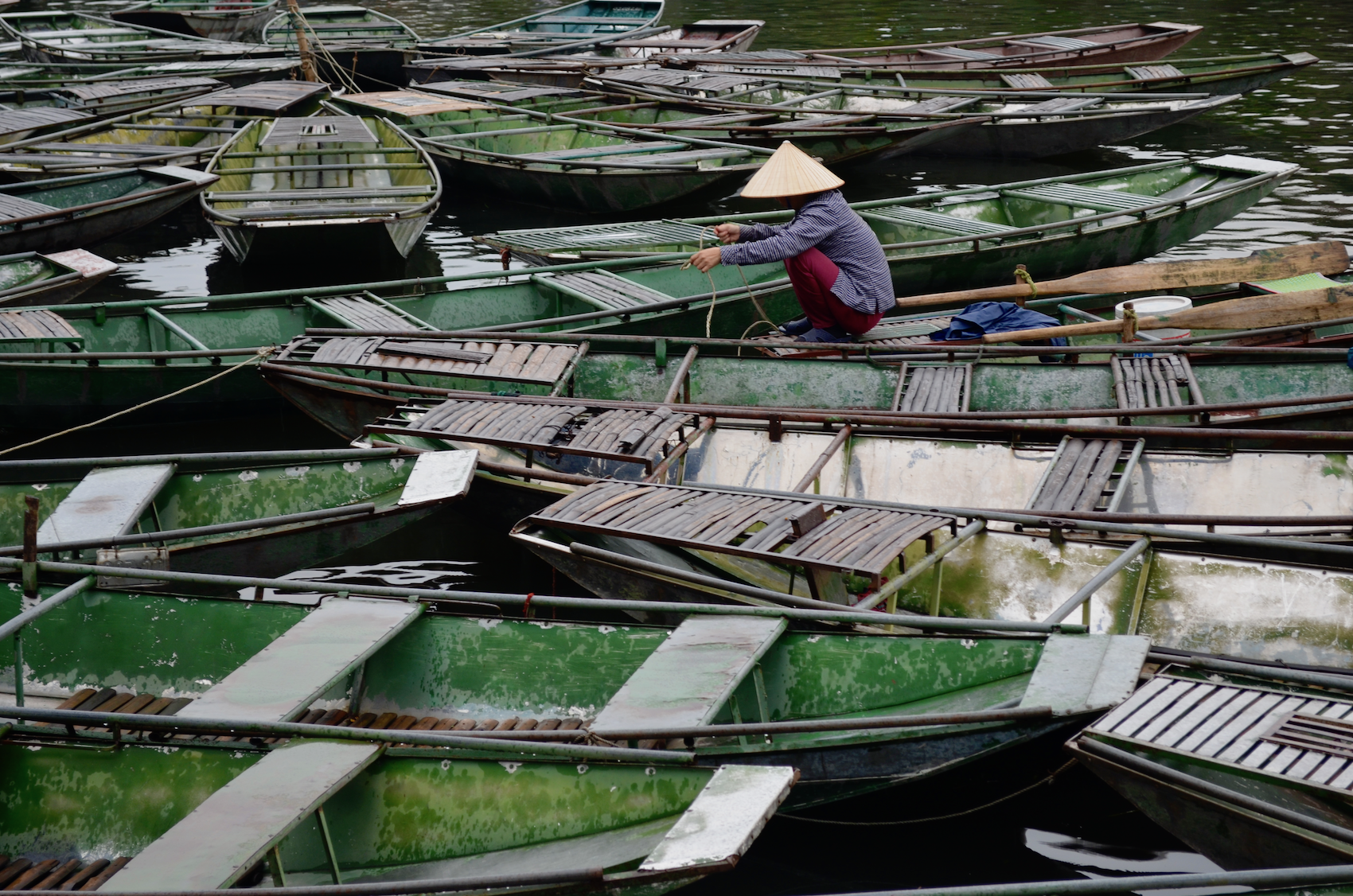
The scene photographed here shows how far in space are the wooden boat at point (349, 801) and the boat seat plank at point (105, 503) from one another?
116 centimetres

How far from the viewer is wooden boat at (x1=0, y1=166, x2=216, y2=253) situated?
10.8 m

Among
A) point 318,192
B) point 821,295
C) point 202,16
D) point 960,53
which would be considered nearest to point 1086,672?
point 821,295

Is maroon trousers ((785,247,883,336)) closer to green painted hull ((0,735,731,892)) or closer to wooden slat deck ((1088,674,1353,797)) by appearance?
wooden slat deck ((1088,674,1353,797))

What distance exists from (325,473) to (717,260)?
2793 mm

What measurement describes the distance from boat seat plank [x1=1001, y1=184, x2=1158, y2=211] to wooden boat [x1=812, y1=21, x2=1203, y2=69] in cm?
666

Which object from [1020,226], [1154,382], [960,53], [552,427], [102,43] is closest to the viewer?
[552,427]

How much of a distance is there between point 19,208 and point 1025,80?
12.7 meters

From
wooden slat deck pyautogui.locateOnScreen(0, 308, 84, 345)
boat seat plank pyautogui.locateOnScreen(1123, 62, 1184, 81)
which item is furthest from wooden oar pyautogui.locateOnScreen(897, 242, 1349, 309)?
boat seat plank pyautogui.locateOnScreen(1123, 62, 1184, 81)

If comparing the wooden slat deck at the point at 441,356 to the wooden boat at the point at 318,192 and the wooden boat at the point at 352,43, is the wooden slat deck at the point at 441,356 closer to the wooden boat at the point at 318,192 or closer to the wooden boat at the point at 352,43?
the wooden boat at the point at 318,192

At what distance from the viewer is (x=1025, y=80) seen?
16656 mm

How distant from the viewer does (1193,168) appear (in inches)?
469

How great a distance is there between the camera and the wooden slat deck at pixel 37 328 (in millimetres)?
8422

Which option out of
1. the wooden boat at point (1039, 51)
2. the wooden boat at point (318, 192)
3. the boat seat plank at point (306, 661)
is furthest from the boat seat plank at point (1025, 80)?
the boat seat plank at point (306, 661)

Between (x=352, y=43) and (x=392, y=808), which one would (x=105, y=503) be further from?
(x=352, y=43)
